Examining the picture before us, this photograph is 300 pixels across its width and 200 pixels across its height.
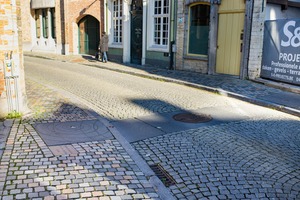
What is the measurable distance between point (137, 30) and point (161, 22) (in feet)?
7.20

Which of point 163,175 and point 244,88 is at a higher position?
point 244,88

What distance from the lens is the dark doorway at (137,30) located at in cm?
1845

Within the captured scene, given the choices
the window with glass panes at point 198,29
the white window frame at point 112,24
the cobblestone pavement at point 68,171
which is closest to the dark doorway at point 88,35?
the white window frame at point 112,24

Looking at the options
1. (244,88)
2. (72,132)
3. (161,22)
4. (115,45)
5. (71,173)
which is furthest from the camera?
(115,45)

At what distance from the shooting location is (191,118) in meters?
7.66

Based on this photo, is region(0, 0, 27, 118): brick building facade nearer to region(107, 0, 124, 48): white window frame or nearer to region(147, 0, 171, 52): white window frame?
region(147, 0, 171, 52): white window frame

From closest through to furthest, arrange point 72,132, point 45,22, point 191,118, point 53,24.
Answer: point 72,132
point 191,118
point 53,24
point 45,22

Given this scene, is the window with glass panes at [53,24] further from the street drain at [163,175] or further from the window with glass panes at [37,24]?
the street drain at [163,175]

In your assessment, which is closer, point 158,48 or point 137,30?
point 158,48

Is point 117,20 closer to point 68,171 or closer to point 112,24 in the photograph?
point 112,24

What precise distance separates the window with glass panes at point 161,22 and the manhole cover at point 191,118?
9.36 meters

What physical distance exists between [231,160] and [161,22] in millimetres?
12792

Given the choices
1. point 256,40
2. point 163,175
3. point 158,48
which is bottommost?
point 163,175

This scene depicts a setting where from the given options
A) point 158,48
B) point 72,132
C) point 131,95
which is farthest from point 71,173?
point 158,48
